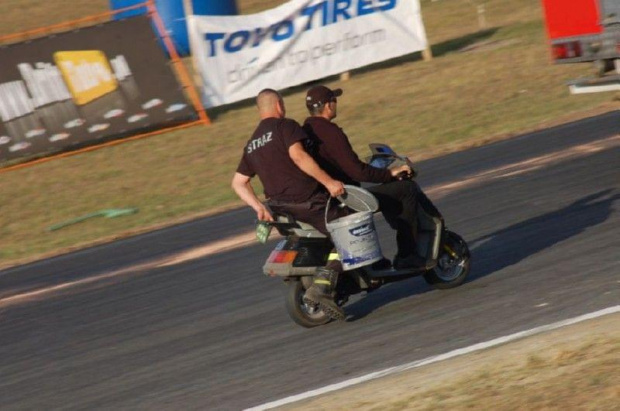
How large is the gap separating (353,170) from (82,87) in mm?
12987

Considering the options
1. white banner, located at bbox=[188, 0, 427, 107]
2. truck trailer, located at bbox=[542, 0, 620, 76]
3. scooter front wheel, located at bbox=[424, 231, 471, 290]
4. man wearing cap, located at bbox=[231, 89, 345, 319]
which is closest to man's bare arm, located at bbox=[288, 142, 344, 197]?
man wearing cap, located at bbox=[231, 89, 345, 319]

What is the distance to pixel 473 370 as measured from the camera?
6672mm

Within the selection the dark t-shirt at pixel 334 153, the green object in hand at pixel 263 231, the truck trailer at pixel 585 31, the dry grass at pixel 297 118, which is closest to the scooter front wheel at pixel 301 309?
the green object in hand at pixel 263 231

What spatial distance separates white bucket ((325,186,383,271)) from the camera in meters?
8.37

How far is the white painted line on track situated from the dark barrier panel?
14.4m

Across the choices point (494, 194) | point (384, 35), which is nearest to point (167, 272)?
point (494, 194)

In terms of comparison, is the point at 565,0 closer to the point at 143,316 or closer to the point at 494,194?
the point at 494,194

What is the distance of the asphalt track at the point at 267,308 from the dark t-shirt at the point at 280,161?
3.48 ft

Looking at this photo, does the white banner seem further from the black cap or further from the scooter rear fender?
the scooter rear fender

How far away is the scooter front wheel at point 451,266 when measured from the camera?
9102 mm

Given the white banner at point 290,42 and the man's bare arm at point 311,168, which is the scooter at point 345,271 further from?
the white banner at point 290,42

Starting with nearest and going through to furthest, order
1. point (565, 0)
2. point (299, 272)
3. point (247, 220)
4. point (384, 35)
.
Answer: point (299, 272), point (565, 0), point (247, 220), point (384, 35)

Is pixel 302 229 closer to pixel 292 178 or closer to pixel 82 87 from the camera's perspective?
pixel 292 178

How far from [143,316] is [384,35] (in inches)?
588
